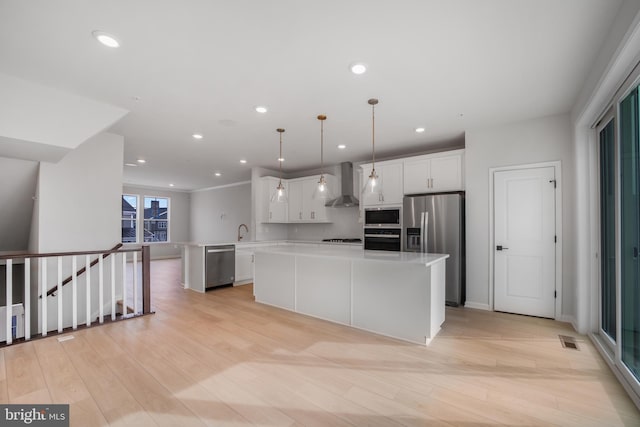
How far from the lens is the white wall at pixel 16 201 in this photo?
3.73 m

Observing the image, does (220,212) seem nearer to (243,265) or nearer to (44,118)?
(243,265)

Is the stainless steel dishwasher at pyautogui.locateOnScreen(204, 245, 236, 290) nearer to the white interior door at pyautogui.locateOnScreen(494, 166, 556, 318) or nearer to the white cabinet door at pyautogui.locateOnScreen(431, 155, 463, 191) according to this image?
the white cabinet door at pyautogui.locateOnScreen(431, 155, 463, 191)

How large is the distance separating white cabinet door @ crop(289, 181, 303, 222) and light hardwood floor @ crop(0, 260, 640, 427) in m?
3.70

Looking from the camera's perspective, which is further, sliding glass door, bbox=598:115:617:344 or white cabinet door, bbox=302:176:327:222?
white cabinet door, bbox=302:176:327:222

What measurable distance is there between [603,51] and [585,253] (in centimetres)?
212

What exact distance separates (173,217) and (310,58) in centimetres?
1020

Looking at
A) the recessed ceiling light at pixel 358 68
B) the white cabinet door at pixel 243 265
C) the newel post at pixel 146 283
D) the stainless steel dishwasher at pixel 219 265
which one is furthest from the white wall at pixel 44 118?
the white cabinet door at pixel 243 265

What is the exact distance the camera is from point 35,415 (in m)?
1.85

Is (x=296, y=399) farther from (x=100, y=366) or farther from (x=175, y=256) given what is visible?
(x=175, y=256)

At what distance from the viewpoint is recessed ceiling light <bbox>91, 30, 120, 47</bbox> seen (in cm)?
205

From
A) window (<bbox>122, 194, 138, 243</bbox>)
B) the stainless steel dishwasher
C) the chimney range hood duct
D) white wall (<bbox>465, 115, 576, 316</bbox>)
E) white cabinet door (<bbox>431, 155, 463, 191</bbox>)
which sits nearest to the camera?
white wall (<bbox>465, 115, 576, 316</bbox>)

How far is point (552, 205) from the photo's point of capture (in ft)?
11.9

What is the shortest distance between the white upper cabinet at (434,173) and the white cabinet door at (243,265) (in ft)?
11.6

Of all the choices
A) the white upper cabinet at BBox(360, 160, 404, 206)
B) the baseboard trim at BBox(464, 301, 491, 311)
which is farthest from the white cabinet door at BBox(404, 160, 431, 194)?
the baseboard trim at BBox(464, 301, 491, 311)
